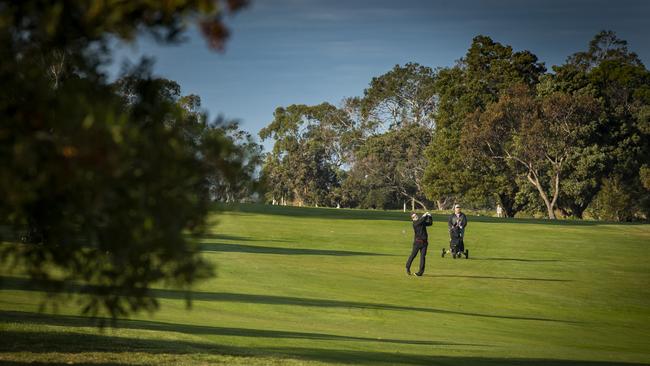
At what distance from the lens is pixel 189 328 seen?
15.8m

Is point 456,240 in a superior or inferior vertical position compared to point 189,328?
superior

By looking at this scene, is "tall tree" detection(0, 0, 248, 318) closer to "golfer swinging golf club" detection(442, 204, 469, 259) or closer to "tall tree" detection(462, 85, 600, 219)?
"golfer swinging golf club" detection(442, 204, 469, 259)

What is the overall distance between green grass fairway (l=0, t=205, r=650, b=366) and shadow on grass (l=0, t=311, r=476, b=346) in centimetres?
4

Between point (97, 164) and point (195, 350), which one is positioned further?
point (195, 350)

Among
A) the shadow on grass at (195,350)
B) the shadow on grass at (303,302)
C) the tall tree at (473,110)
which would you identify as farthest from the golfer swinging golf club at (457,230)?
the tall tree at (473,110)

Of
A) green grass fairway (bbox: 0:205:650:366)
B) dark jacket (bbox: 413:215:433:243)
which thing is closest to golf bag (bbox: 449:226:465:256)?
green grass fairway (bbox: 0:205:650:366)

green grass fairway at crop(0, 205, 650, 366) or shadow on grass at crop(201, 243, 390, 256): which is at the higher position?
shadow on grass at crop(201, 243, 390, 256)

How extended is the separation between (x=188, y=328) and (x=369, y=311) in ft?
22.5

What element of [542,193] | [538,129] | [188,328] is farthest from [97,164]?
[542,193]

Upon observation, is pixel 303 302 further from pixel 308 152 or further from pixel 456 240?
pixel 308 152

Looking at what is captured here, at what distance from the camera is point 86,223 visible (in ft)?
19.4

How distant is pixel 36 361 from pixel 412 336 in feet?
29.3

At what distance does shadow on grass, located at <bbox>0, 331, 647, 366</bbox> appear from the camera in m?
11.9

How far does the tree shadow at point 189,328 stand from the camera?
47.7 feet
